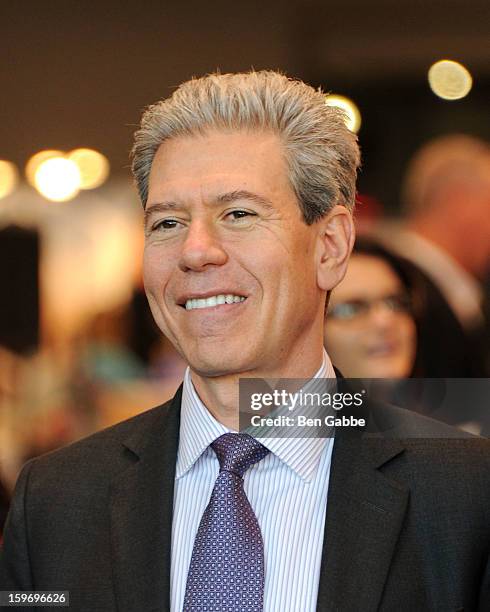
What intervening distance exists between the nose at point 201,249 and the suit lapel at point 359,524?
32 centimetres

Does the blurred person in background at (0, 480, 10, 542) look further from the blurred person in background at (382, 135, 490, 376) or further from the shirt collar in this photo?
the shirt collar

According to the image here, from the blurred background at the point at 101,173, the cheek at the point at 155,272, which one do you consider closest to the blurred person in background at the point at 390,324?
the blurred background at the point at 101,173

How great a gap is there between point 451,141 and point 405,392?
80cm

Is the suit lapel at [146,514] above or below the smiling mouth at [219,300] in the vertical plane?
below

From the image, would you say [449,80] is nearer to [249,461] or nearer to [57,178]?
[57,178]

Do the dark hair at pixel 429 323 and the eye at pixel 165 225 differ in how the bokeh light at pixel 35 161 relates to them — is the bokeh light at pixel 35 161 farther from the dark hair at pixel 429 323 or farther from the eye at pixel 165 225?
the eye at pixel 165 225

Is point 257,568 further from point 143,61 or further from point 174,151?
point 143,61

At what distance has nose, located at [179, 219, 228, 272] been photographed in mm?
1524

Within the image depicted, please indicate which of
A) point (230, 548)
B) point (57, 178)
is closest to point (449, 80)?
point (57, 178)

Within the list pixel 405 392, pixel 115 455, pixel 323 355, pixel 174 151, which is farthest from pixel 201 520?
pixel 405 392

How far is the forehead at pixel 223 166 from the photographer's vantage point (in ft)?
5.12

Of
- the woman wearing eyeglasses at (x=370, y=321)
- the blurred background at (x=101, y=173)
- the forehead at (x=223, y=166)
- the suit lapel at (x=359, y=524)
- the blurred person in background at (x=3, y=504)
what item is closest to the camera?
the suit lapel at (x=359, y=524)

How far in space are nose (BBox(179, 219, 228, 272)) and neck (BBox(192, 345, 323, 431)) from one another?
Result: 163 millimetres

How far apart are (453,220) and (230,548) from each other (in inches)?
66.4
